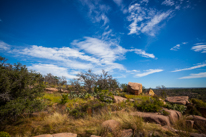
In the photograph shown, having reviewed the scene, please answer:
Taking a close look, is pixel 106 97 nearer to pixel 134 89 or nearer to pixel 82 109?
pixel 82 109

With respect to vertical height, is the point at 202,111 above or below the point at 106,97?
below

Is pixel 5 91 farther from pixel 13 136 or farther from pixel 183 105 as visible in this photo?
pixel 183 105

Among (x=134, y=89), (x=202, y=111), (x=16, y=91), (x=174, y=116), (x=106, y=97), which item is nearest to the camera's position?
(x=16, y=91)

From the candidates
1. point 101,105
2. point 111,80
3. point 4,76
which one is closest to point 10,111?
point 4,76

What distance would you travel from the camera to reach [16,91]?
5.55 metres

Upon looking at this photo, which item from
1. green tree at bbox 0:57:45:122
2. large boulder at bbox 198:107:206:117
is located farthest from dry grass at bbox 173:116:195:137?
green tree at bbox 0:57:45:122

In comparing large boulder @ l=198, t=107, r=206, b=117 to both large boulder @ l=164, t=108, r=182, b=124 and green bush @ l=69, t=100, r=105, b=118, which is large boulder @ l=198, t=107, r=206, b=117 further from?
green bush @ l=69, t=100, r=105, b=118

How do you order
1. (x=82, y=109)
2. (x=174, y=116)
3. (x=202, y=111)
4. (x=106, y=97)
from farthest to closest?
1. (x=106, y=97)
2. (x=202, y=111)
3. (x=82, y=109)
4. (x=174, y=116)

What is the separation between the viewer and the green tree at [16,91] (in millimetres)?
4809

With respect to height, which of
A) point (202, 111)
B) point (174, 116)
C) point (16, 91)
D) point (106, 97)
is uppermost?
point (16, 91)

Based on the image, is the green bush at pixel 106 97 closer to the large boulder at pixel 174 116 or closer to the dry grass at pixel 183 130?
the large boulder at pixel 174 116

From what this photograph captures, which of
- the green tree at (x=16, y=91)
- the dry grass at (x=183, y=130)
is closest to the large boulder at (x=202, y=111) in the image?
the dry grass at (x=183, y=130)

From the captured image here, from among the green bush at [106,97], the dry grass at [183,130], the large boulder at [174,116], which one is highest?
the green bush at [106,97]

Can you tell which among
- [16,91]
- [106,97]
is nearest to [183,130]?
[106,97]
